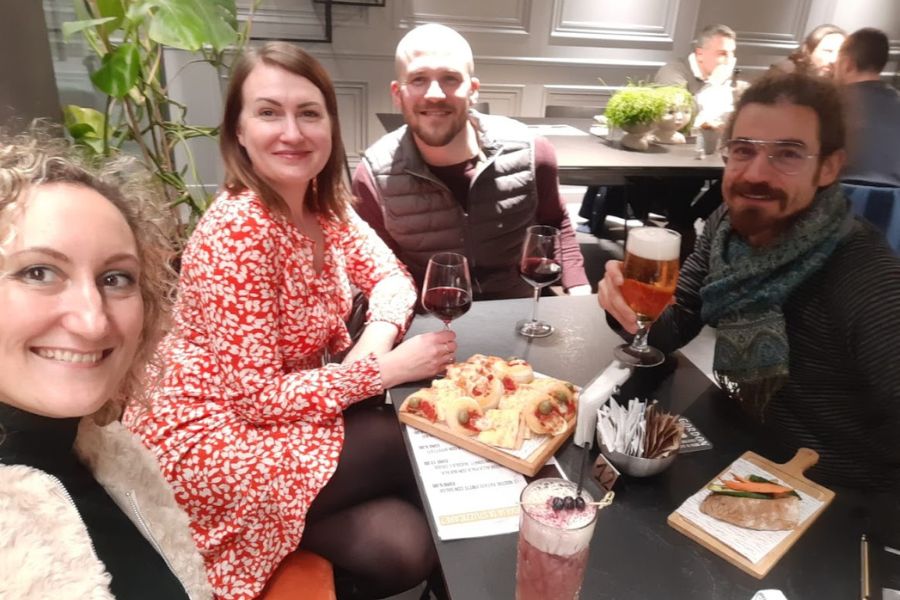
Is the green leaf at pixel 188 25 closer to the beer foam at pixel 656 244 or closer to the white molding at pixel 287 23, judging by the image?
the beer foam at pixel 656 244

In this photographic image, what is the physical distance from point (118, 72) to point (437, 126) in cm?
109

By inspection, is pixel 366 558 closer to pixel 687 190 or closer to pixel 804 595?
pixel 804 595

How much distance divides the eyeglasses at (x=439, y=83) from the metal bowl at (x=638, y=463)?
1.41 metres

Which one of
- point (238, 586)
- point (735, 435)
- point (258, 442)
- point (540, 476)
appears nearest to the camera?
point (540, 476)

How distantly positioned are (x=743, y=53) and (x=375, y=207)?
433 cm

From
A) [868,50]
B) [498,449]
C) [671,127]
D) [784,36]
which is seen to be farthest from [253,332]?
[784,36]

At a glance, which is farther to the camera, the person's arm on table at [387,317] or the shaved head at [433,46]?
the shaved head at [433,46]

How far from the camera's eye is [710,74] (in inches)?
162

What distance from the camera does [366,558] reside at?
1354 mm

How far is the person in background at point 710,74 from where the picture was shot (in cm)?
341

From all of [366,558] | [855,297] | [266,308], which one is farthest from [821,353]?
[266,308]

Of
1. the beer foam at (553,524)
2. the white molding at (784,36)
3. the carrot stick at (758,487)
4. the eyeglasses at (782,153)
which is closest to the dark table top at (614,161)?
the eyeglasses at (782,153)

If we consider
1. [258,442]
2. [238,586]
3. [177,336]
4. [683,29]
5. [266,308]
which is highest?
[683,29]

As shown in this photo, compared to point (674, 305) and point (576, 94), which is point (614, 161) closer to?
point (674, 305)
